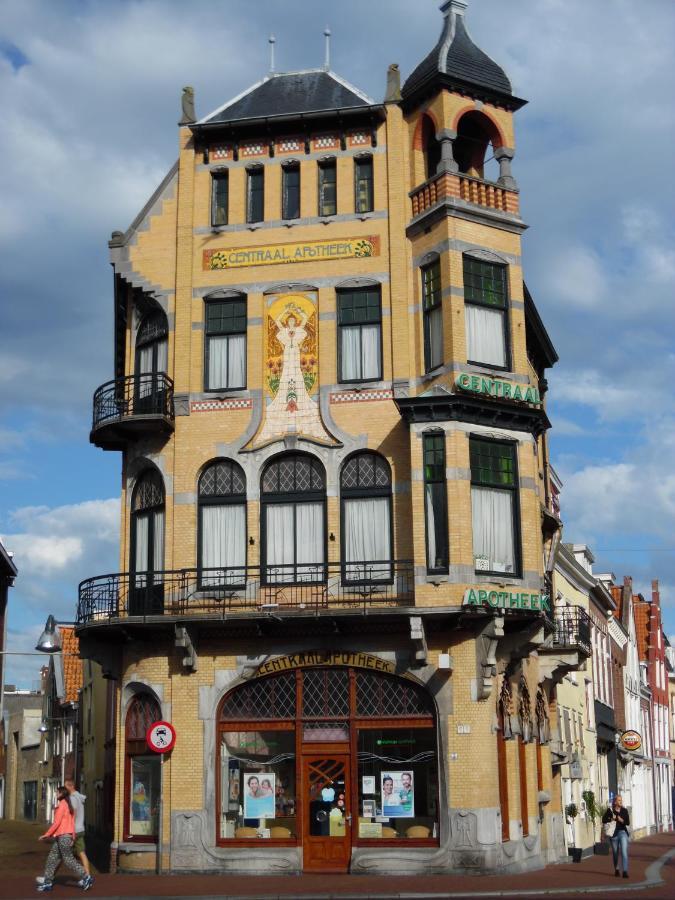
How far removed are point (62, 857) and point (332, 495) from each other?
1036 centimetres

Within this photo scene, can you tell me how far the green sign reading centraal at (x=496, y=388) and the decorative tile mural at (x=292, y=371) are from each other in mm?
3547

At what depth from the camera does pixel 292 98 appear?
110 feet

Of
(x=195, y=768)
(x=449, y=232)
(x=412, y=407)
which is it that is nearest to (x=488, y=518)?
(x=412, y=407)

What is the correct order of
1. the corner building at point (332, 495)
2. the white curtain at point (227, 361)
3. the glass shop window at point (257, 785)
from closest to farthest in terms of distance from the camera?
the corner building at point (332, 495)
the glass shop window at point (257, 785)
the white curtain at point (227, 361)

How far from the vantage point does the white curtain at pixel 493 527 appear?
28.8 meters

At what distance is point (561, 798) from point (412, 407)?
15.1 meters

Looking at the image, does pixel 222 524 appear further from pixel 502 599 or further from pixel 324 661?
pixel 502 599

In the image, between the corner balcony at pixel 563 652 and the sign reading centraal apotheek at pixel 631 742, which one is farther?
the sign reading centraal apotheek at pixel 631 742

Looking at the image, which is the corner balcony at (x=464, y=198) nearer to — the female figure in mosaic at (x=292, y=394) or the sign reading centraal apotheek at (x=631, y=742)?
the female figure in mosaic at (x=292, y=394)

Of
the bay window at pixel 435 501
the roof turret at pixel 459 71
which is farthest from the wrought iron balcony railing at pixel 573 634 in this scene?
the roof turret at pixel 459 71

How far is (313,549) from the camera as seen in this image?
97.6ft

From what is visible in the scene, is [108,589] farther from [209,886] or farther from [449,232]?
[449,232]

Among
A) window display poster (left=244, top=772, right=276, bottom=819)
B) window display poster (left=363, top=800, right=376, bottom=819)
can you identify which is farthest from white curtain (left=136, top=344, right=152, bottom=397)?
window display poster (left=363, top=800, right=376, bottom=819)

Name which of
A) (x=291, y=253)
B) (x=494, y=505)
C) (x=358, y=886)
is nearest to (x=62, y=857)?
(x=358, y=886)
